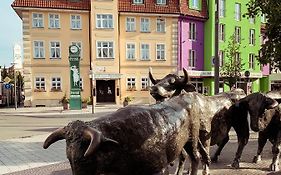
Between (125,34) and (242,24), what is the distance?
15.2 meters

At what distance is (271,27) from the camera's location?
9305mm

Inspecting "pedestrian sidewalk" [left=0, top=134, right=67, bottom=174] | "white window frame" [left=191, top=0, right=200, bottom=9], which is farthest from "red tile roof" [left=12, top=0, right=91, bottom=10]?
"pedestrian sidewalk" [left=0, top=134, right=67, bottom=174]

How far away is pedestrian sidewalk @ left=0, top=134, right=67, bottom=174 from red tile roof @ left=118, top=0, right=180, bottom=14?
24627mm

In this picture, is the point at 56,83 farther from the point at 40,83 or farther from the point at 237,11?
the point at 237,11

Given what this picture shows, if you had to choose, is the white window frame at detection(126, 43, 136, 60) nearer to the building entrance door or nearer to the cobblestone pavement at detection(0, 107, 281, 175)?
the building entrance door

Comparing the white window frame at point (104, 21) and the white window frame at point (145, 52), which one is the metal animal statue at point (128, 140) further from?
the white window frame at point (145, 52)

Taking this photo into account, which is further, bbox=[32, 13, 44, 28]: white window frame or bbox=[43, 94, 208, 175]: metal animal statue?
bbox=[32, 13, 44, 28]: white window frame

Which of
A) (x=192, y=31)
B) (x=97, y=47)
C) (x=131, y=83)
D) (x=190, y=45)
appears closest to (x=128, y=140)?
(x=97, y=47)

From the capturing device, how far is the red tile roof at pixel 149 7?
35.0 meters

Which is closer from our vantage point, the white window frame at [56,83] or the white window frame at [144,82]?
the white window frame at [56,83]

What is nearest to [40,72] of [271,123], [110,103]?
[110,103]

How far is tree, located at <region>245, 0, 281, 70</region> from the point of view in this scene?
9000 mm

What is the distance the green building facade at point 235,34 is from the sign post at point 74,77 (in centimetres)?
1640

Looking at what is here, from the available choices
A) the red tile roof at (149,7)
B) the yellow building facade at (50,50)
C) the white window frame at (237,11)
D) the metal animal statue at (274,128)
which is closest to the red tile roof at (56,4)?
the yellow building facade at (50,50)
